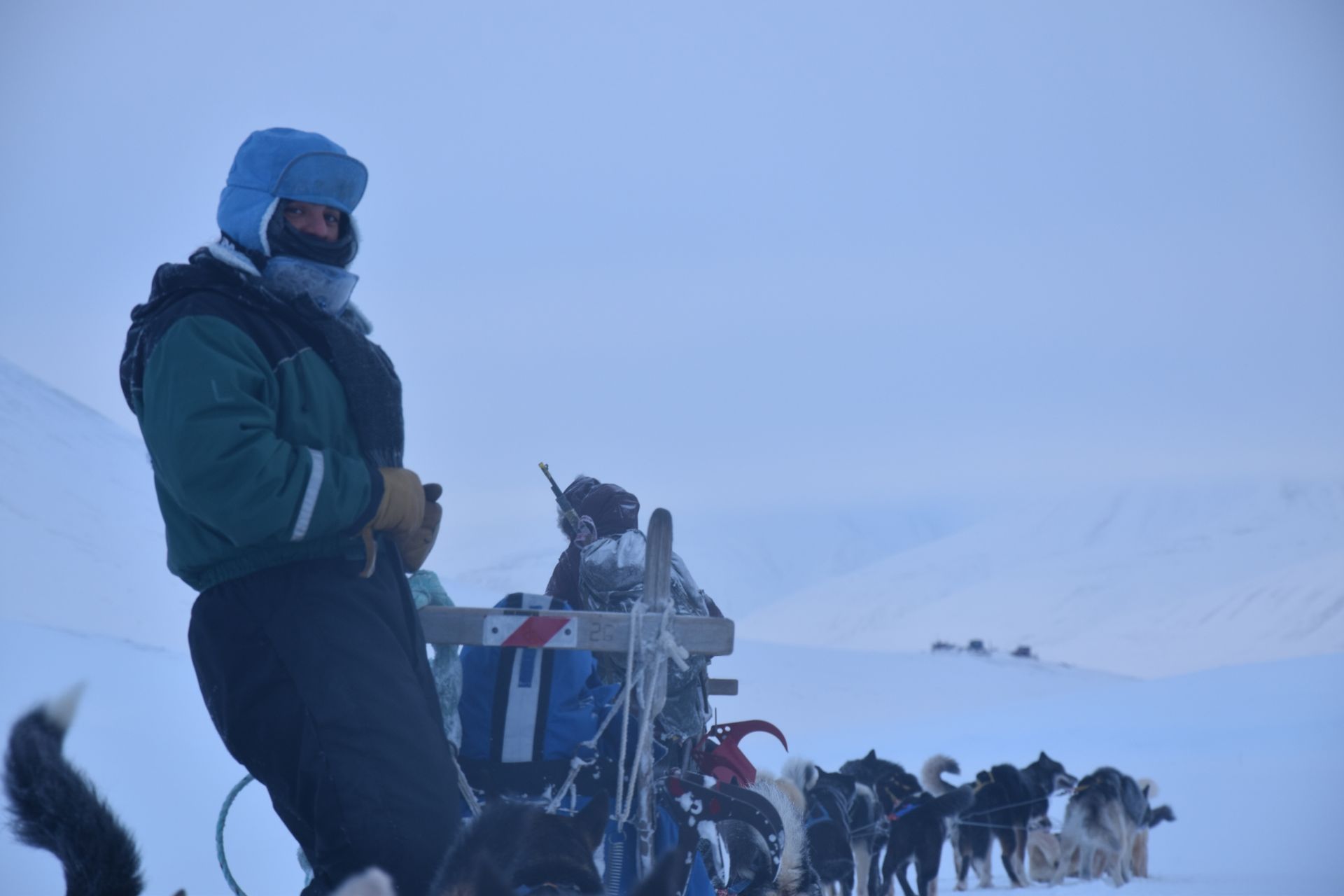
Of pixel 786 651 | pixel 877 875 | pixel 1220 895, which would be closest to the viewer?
pixel 1220 895

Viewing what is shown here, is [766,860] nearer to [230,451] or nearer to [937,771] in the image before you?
[230,451]

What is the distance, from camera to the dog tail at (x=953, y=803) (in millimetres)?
7270

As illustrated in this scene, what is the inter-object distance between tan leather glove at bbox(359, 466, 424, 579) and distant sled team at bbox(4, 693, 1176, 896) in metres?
0.42

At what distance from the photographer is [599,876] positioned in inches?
84.4

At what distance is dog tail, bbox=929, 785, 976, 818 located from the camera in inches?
286

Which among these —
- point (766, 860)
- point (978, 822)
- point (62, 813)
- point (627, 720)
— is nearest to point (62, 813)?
point (62, 813)

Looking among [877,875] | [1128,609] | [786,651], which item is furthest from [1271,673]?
[1128,609]

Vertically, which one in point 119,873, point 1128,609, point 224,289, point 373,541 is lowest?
point 119,873

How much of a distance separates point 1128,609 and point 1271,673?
3324 cm

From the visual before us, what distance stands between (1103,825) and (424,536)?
22.9 feet

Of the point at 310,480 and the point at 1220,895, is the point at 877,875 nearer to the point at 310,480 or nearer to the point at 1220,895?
the point at 1220,895

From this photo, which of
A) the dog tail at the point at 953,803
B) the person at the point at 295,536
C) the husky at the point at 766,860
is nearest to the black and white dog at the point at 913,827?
the dog tail at the point at 953,803

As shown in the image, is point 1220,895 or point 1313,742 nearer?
point 1220,895

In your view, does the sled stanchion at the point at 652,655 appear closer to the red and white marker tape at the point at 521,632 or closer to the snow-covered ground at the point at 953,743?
the red and white marker tape at the point at 521,632
